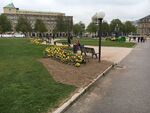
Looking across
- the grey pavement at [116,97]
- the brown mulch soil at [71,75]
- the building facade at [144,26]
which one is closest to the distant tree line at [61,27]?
the building facade at [144,26]

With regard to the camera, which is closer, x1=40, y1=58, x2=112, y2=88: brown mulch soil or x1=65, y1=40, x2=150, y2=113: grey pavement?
x1=65, y1=40, x2=150, y2=113: grey pavement

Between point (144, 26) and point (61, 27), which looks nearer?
point (61, 27)

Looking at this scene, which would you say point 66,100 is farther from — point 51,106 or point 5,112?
point 5,112

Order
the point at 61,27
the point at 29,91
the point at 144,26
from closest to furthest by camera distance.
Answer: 1. the point at 29,91
2. the point at 61,27
3. the point at 144,26

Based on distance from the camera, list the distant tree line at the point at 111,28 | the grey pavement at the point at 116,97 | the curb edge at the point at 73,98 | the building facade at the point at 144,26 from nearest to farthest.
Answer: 1. the curb edge at the point at 73,98
2. the grey pavement at the point at 116,97
3. the distant tree line at the point at 111,28
4. the building facade at the point at 144,26

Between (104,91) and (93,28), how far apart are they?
117 m

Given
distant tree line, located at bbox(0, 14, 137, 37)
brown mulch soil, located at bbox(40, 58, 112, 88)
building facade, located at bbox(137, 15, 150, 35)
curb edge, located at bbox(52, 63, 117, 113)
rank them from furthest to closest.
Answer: building facade, located at bbox(137, 15, 150, 35) < distant tree line, located at bbox(0, 14, 137, 37) < brown mulch soil, located at bbox(40, 58, 112, 88) < curb edge, located at bbox(52, 63, 117, 113)

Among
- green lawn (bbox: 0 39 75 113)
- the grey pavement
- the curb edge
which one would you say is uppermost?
green lawn (bbox: 0 39 75 113)

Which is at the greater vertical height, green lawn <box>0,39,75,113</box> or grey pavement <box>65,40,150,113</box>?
green lawn <box>0,39,75,113</box>

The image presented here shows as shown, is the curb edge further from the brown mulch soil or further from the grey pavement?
the brown mulch soil

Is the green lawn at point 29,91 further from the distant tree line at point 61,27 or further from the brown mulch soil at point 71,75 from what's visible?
the distant tree line at point 61,27

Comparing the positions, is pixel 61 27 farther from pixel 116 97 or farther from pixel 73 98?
pixel 73 98

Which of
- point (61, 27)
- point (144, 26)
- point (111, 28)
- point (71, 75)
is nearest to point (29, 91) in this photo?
point (71, 75)

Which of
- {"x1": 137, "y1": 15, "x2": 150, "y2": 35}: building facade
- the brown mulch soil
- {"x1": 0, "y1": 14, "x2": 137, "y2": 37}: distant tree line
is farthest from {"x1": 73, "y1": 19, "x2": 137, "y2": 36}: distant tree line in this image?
the brown mulch soil
